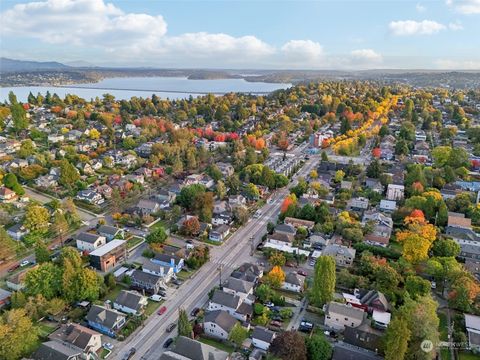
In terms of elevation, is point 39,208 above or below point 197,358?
above

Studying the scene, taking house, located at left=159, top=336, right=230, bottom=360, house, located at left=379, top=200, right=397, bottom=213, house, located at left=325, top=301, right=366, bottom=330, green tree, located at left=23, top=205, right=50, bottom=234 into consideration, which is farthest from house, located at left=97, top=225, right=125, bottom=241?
house, located at left=379, top=200, right=397, bottom=213

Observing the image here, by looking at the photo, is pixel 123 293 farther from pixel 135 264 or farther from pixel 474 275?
pixel 474 275

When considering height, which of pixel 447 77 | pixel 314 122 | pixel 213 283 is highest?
pixel 447 77

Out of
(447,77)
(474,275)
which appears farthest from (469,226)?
(447,77)

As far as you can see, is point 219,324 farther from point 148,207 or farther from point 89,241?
point 148,207

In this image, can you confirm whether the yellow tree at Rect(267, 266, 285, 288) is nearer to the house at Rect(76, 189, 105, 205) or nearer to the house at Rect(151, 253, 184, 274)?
the house at Rect(151, 253, 184, 274)

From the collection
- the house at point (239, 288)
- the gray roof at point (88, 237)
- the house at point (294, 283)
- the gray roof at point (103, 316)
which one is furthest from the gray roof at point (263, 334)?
the gray roof at point (88, 237)

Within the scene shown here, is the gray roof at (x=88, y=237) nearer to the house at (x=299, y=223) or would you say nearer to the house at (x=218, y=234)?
the house at (x=218, y=234)
